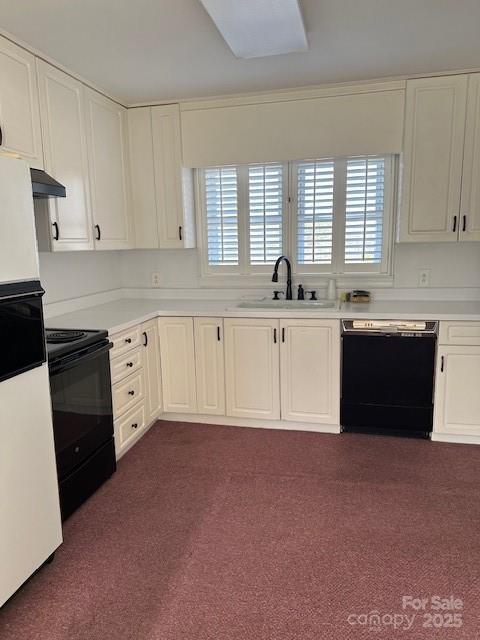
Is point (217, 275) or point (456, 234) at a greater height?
point (456, 234)

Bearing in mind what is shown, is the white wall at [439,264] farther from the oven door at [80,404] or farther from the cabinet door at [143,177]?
the oven door at [80,404]

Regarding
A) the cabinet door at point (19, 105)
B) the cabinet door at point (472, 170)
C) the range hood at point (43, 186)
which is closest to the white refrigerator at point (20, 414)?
the range hood at point (43, 186)

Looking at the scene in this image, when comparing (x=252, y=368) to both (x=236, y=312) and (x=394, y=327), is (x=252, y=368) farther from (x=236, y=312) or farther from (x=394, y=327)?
(x=394, y=327)

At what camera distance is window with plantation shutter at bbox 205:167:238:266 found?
3.66 metres

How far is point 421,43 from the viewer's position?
8.04 ft

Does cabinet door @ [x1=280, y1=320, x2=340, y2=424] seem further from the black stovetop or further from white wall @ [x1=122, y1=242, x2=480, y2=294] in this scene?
→ the black stovetop

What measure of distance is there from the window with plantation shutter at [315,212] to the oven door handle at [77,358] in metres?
1.80

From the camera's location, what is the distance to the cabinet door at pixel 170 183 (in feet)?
11.2

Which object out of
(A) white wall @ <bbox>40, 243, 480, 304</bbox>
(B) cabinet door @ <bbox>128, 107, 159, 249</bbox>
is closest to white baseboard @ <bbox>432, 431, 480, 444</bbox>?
(A) white wall @ <bbox>40, 243, 480, 304</bbox>

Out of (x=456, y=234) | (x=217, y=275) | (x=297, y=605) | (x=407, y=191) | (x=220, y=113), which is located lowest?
(x=297, y=605)

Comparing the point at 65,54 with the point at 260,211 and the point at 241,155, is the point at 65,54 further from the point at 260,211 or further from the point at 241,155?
Answer: the point at 260,211

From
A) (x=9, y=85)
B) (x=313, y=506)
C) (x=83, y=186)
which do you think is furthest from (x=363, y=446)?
(x=9, y=85)

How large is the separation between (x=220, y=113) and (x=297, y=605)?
10.2 feet

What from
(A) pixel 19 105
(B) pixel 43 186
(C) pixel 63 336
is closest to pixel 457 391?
(C) pixel 63 336
